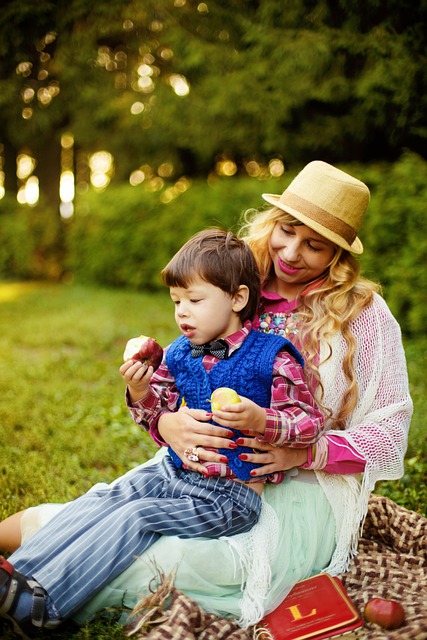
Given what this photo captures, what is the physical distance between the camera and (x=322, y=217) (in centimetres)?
279

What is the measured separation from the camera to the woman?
8.08 ft

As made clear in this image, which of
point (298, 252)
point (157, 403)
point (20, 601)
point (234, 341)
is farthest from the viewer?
point (298, 252)

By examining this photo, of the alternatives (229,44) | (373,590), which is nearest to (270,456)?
(373,590)

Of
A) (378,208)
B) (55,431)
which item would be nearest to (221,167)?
(378,208)

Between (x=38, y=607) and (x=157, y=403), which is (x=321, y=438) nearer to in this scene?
(x=157, y=403)

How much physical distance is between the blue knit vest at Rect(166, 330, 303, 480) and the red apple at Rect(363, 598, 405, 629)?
2.06 feet

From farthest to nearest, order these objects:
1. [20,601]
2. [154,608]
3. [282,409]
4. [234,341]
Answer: [234,341] < [282,409] < [154,608] < [20,601]

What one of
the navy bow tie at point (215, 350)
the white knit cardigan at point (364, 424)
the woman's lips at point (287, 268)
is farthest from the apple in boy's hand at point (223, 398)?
the woman's lips at point (287, 268)

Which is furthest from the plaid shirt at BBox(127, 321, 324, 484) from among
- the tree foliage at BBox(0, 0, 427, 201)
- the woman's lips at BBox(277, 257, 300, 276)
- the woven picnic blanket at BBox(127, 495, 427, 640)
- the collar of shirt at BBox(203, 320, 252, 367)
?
the tree foliage at BBox(0, 0, 427, 201)

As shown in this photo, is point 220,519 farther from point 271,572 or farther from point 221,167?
point 221,167

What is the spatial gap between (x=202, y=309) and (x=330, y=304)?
A: 0.64 meters

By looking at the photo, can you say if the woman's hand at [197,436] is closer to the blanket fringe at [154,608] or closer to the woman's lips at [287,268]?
the blanket fringe at [154,608]

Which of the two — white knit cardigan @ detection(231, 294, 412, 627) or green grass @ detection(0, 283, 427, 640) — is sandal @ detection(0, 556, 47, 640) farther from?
white knit cardigan @ detection(231, 294, 412, 627)

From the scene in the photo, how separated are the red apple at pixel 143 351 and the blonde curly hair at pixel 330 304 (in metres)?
0.62
